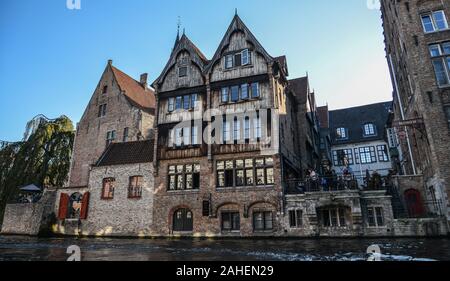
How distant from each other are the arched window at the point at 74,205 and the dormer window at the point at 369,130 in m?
34.1

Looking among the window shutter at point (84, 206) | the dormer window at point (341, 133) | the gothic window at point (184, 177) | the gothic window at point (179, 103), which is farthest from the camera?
the dormer window at point (341, 133)

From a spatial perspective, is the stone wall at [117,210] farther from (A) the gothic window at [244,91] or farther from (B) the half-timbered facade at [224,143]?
(A) the gothic window at [244,91]

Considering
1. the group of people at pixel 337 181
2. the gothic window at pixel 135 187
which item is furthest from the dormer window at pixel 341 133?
the gothic window at pixel 135 187

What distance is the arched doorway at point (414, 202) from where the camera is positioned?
1864 cm

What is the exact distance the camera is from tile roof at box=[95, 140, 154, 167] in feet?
75.6

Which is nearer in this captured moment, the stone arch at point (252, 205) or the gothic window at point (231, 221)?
the stone arch at point (252, 205)

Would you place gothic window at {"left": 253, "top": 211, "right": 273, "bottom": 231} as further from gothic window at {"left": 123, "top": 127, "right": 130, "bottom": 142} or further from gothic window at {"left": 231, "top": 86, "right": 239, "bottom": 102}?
gothic window at {"left": 123, "top": 127, "right": 130, "bottom": 142}

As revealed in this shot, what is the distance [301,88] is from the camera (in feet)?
92.5

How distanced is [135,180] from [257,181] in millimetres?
9785

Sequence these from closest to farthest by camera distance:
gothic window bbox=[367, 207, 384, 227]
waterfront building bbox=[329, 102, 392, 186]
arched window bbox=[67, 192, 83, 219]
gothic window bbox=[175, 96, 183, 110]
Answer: gothic window bbox=[367, 207, 384, 227], gothic window bbox=[175, 96, 183, 110], arched window bbox=[67, 192, 83, 219], waterfront building bbox=[329, 102, 392, 186]

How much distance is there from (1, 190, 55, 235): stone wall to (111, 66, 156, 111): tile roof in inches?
490

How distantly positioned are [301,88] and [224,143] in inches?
480

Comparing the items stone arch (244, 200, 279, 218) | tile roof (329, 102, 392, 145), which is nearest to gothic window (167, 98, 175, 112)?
stone arch (244, 200, 279, 218)
